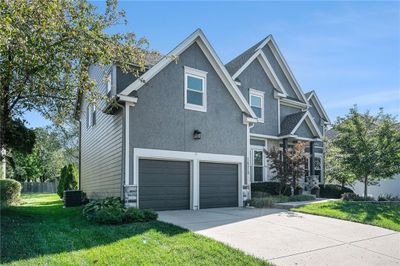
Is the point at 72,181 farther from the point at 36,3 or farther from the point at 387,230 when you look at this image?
the point at 387,230

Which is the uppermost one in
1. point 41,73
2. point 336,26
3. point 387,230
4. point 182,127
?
point 336,26

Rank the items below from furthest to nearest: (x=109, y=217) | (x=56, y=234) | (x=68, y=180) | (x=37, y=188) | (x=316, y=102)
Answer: (x=37, y=188), (x=316, y=102), (x=68, y=180), (x=109, y=217), (x=56, y=234)

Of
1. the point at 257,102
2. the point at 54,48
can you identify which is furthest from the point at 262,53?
the point at 54,48

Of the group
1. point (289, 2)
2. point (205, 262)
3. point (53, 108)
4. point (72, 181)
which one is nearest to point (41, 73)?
point (53, 108)

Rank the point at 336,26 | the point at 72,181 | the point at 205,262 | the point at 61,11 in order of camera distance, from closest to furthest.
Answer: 1. the point at 205,262
2. the point at 61,11
3. the point at 336,26
4. the point at 72,181

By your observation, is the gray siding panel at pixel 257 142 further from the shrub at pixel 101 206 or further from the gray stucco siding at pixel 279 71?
the shrub at pixel 101 206

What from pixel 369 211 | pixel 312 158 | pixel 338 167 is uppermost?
pixel 312 158

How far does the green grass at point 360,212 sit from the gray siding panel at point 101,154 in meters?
7.18

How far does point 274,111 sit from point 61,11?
1458 centimetres

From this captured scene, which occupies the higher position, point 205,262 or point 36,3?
point 36,3

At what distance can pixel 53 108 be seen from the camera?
387 inches

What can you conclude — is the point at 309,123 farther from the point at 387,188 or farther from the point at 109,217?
the point at 109,217

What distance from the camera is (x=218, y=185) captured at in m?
13.9

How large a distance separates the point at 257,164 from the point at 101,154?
8666 millimetres
